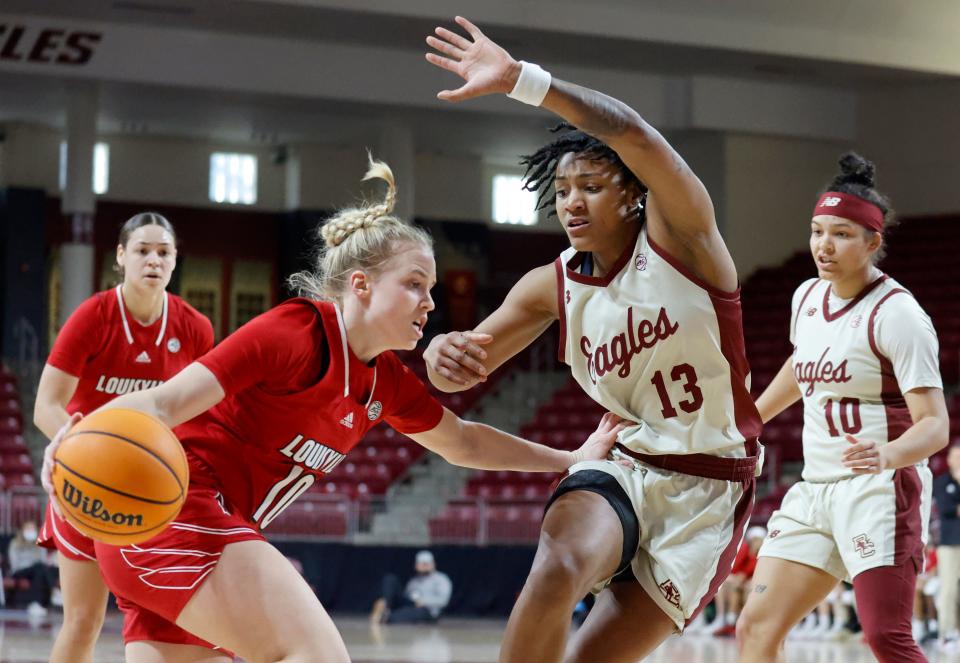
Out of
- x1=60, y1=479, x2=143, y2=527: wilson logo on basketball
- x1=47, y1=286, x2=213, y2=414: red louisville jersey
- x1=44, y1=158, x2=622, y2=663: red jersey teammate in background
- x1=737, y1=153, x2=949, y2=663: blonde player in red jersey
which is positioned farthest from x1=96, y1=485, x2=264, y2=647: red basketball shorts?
x1=737, y1=153, x2=949, y2=663: blonde player in red jersey

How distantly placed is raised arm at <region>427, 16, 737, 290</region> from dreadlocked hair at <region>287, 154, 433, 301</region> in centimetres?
49

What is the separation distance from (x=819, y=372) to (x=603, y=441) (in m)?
1.37

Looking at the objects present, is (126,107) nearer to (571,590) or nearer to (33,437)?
(33,437)

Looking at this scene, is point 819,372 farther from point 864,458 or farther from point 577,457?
point 577,457

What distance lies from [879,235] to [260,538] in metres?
2.65

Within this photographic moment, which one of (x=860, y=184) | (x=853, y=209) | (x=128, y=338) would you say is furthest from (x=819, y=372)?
(x=128, y=338)

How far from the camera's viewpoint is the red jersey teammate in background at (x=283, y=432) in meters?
3.51

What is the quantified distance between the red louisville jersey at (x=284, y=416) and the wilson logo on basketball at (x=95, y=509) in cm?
34

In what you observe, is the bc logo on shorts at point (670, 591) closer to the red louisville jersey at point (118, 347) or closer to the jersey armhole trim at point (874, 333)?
the jersey armhole trim at point (874, 333)

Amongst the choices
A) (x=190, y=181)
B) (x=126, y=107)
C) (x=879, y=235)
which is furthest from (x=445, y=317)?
(x=879, y=235)

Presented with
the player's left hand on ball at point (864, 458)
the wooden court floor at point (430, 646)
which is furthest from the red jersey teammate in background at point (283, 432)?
the wooden court floor at point (430, 646)

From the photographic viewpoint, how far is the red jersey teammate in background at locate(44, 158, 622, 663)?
3514mm

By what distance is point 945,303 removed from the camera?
1798 centimetres

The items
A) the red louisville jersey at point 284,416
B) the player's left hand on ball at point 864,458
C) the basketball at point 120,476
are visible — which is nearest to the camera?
the basketball at point 120,476
